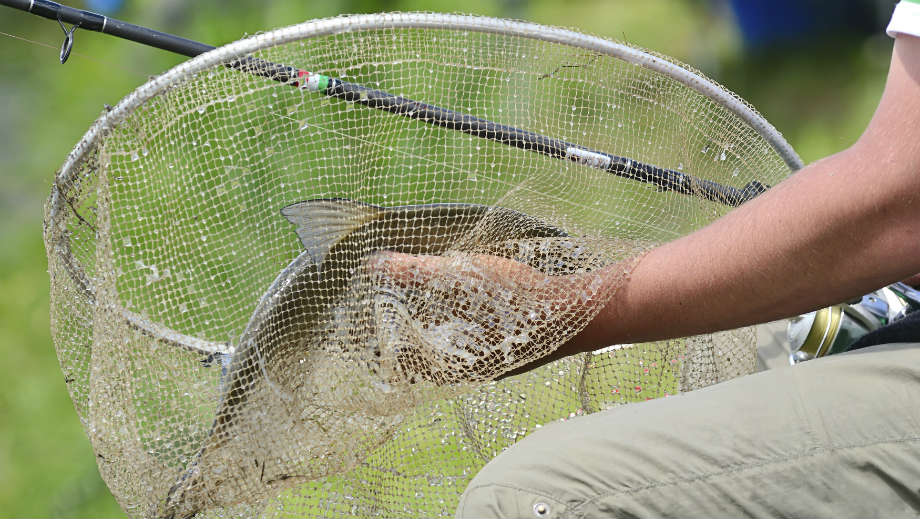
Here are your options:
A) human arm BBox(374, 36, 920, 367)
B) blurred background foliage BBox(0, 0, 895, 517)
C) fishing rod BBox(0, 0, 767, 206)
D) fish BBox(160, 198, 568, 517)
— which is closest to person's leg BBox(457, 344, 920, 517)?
human arm BBox(374, 36, 920, 367)

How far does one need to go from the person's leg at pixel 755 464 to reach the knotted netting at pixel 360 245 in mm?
199

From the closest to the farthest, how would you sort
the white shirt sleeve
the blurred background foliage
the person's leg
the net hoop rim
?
the white shirt sleeve
the person's leg
the net hoop rim
the blurred background foliage

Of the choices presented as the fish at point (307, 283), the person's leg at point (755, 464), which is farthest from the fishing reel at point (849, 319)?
the fish at point (307, 283)

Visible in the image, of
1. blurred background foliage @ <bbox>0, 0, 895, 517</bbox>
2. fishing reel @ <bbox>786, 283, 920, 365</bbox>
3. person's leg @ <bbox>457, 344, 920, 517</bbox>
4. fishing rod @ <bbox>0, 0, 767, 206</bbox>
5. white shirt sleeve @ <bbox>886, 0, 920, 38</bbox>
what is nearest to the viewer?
white shirt sleeve @ <bbox>886, 0, 920, 38</bbox>

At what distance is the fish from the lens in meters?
1.32

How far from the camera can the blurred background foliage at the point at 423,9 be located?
401 cm

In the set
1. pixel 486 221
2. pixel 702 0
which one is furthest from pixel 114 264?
pixel 702 0

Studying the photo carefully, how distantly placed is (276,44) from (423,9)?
3.02 m

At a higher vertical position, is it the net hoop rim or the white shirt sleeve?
the white shirt sleeve

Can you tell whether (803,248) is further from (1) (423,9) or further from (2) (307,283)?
(1) (423,9)

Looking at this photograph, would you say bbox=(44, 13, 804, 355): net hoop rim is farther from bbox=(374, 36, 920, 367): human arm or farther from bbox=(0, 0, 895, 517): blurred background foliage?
bbox=(0, 0, 895, 517): blurred background foliage

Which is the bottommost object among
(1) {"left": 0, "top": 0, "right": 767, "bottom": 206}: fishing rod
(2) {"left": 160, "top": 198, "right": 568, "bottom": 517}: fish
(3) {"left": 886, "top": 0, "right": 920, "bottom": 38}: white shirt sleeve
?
(2) {"left": 160, "top": 198, "right": 568, "bottom": 517}: fish

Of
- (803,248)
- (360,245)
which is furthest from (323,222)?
(803,248)

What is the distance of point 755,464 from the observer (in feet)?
3.56
